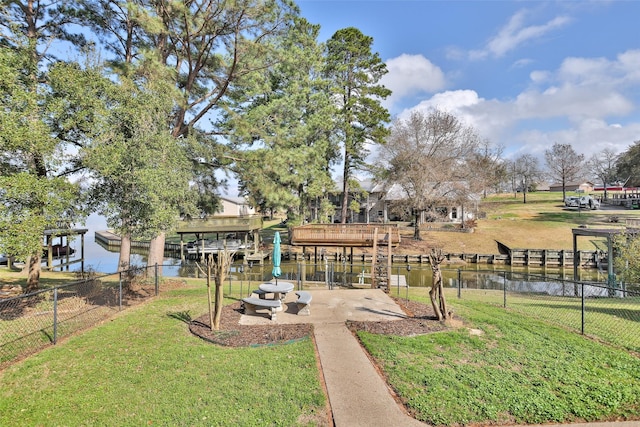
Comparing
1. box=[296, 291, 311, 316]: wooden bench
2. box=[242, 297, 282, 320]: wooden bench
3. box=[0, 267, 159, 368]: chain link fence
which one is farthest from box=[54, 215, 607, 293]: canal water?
box=[242, 297, 282, 320]: wooden bench

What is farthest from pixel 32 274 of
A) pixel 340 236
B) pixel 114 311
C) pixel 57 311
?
pixel 340 236

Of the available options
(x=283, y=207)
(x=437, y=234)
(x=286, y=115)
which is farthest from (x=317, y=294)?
(x=437, y=234)

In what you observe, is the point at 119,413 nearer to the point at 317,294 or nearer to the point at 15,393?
the point at 15,393

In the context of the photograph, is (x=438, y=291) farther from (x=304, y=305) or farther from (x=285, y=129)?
(x=285, y=129)

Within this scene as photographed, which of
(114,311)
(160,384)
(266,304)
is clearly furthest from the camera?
(114,311)

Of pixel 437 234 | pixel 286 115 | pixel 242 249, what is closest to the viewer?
pixel 286 115

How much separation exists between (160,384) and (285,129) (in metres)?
15.5

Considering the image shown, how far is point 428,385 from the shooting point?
226 inches

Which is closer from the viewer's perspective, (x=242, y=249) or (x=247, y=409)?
(x=247, y=409)

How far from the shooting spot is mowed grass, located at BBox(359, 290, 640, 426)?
16.4 feet

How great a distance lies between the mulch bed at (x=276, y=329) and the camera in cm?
782

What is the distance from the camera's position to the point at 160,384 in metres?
5.74

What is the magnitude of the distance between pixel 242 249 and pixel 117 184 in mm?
22518

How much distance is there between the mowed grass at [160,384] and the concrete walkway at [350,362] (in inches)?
13.3
